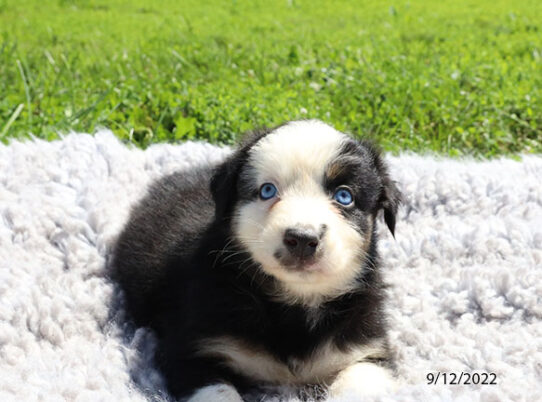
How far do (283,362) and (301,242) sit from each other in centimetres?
61

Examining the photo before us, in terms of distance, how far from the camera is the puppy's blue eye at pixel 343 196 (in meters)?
2.82

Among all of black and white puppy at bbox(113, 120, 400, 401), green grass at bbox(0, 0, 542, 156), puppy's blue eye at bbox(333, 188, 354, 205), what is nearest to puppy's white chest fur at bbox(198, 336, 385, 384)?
black and white puppy at bbox(113, 120, 400, 401)

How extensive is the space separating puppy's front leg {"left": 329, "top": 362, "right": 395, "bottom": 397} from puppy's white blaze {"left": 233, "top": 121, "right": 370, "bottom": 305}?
30 cm

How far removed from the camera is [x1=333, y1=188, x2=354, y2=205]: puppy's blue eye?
2.82 m

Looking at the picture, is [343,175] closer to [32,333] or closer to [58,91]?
[32,333]

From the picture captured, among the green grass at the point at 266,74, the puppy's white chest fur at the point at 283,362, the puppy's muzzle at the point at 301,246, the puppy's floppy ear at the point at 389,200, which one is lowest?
the green grass at the point at 266,74

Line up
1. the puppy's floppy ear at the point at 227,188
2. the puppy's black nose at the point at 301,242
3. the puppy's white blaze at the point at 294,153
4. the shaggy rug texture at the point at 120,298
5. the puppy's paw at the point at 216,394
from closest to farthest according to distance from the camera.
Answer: the puppy's black nose at the point at 301,242, the puppy's paw at the point at 216,394, the puppy's white blaze at the point at 294,153, the shaggy rug texture at the point at 120,298, the puppy's floppy ear at the point at 227,188

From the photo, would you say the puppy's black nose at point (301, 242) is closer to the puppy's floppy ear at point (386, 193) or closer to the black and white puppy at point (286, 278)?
the black and white puppy at point (286, 278)

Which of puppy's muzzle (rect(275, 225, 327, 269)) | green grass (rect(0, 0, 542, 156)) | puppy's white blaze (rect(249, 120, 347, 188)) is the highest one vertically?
puppy's white blaze (rect(249, 120, 347, 188))

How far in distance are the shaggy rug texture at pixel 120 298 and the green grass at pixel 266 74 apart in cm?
63

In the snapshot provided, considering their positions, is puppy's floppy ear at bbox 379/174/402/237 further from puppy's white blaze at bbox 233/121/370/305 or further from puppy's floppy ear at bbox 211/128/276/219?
puppy's floppy ear at bbox 211/128/276/219

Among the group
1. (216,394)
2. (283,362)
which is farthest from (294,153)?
(216,394)

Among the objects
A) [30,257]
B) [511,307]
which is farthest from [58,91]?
[511,307]

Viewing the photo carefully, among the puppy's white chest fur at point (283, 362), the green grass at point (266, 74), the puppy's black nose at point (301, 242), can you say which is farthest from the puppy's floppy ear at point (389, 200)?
the green grass at point (266, 74)
